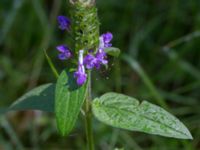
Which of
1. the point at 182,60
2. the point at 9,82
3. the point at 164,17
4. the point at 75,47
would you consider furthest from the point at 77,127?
the point at 75,47

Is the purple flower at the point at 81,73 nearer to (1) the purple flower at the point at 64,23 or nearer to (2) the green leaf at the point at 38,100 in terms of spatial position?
(1) the purple flower at the point at 64,23

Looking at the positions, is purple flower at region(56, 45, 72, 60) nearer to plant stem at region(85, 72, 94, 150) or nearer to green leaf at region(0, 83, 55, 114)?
plant stem at region(85, 72, 94, 150)

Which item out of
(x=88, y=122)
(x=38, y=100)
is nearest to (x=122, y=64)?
(x=38, y=100)

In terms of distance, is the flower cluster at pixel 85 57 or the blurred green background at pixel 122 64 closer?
the flower cluster at pixel 85 57

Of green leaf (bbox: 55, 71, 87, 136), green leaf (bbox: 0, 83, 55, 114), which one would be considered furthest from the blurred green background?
green leaf (bbox: 55, 71, 87, 136)

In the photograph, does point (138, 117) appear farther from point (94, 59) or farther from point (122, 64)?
point (122, 64)

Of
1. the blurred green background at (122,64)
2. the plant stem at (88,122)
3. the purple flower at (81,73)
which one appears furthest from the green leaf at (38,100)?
the blurred green background at (122,64)
